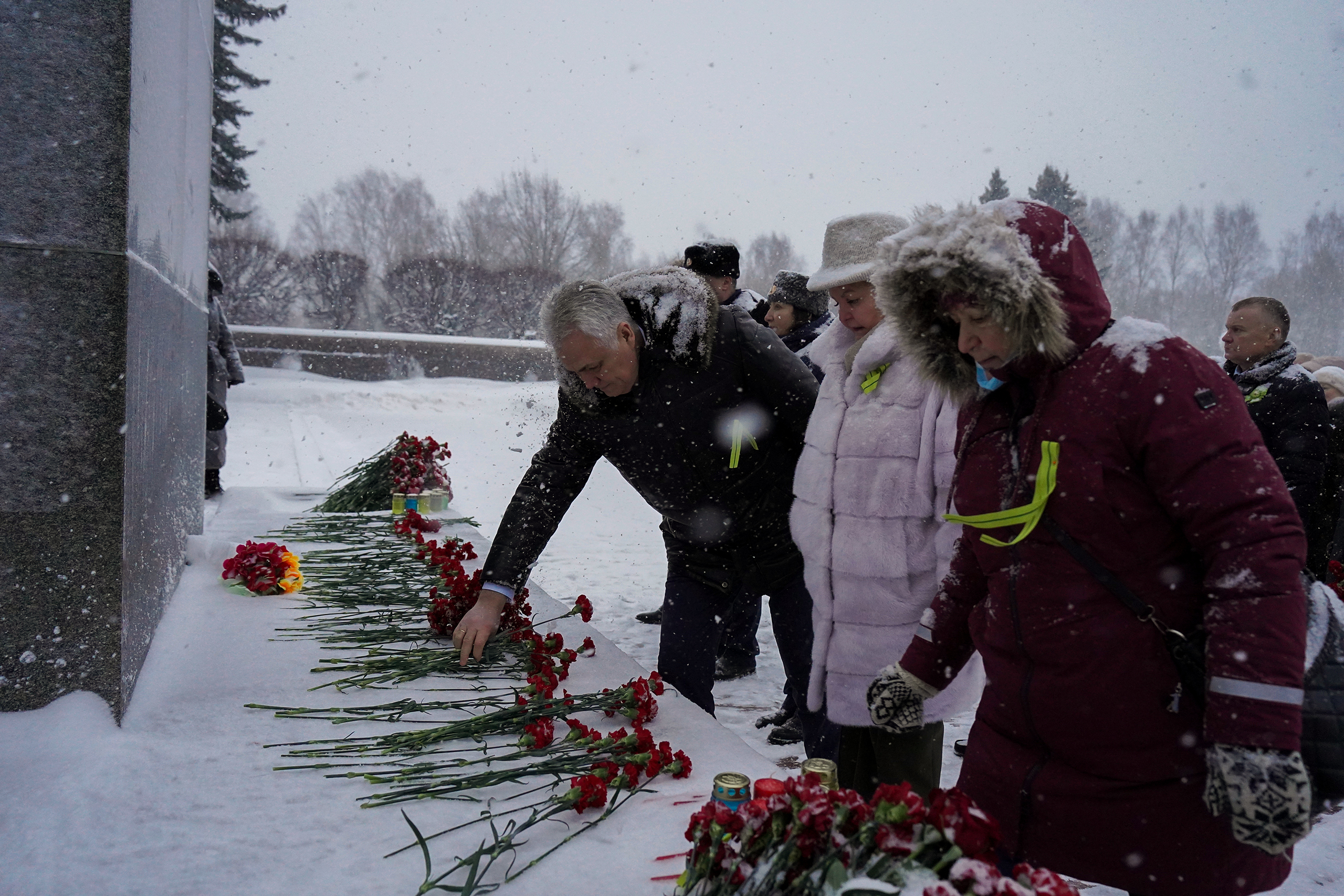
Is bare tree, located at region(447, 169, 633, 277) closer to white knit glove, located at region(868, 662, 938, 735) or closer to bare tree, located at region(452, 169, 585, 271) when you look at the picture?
bare tree, located at region(452, 169, 585, 271)

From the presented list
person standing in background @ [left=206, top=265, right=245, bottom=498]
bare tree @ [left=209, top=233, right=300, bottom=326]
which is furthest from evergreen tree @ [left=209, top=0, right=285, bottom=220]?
person standing in background @ [left=206, top=265, right=245, bottom=498]

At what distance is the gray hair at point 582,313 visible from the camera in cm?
245

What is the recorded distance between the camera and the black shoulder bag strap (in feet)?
4.45

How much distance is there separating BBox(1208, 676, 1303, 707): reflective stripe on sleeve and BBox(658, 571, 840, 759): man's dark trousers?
1581mm

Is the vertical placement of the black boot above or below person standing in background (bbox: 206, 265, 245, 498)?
below

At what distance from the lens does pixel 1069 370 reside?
1.51 metres

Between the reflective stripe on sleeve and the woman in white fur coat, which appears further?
the woman in white fur coat

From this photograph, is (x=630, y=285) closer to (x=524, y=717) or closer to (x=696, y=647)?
(x=696, y=647)

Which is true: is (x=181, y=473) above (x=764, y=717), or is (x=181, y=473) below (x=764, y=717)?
above

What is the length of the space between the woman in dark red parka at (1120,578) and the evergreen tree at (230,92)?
21.9 meters

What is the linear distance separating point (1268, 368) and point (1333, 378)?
1.48 metres

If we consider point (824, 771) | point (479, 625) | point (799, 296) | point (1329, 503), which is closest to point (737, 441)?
point (479, 625)

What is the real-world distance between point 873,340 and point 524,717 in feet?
Answer: 4.35

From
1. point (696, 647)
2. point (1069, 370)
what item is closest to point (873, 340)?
point (1069, 370)
